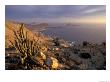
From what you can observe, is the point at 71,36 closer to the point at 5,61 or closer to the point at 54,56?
the point at 54,56

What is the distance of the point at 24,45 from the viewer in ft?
10.3

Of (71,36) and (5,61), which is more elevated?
(71,36)

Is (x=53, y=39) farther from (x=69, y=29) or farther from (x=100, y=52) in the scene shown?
(x=100, y=52)

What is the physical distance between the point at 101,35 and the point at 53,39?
1.28ft

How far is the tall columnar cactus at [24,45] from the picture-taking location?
3135 mm

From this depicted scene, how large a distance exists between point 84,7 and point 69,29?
0.22 m

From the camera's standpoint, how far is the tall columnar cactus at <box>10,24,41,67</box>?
313cm

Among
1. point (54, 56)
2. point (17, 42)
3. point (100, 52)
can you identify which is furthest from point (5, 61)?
point (100, 52)
